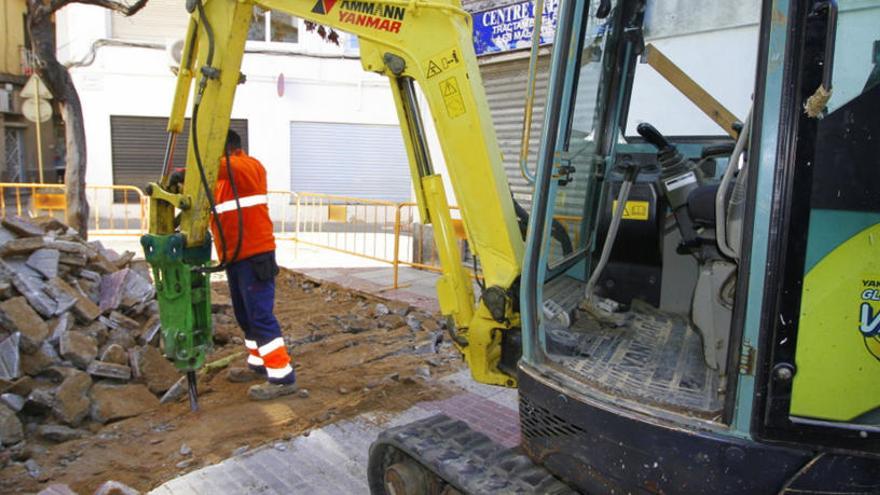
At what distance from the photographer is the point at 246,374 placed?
4918mm

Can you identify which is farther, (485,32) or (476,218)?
(485,32)

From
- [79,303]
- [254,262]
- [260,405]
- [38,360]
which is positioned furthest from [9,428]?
[254,262]

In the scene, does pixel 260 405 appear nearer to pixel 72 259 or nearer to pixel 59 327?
pixel 59 327

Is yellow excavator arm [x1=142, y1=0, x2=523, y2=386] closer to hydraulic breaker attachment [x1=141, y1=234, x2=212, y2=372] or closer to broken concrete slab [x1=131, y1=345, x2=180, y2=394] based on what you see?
hydraulic breaker attachment [x1=141, y1=234, x2=212, y2=372]

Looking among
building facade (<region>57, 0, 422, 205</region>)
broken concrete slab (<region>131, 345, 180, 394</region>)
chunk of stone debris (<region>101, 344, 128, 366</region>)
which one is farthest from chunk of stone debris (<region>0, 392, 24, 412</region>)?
building facade (<region>57, 0, 422, 205</region>)

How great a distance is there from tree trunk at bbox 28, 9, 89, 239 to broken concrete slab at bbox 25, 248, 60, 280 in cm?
163

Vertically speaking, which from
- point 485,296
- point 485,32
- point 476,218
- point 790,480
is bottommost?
point 790,480

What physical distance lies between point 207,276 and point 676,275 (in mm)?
2805

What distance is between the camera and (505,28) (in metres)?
8.85

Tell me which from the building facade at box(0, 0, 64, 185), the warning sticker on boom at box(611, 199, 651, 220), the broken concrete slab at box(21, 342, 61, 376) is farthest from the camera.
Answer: the building facade at box(0, 0, 64, 185)

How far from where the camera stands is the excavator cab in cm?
162

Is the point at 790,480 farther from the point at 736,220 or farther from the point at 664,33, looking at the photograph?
the point at 664,33

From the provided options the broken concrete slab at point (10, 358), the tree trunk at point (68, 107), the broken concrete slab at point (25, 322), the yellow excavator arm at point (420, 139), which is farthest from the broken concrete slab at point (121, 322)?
the tree trunk at point (68, 107)

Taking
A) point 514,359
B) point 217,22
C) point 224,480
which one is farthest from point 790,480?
point 217,22
